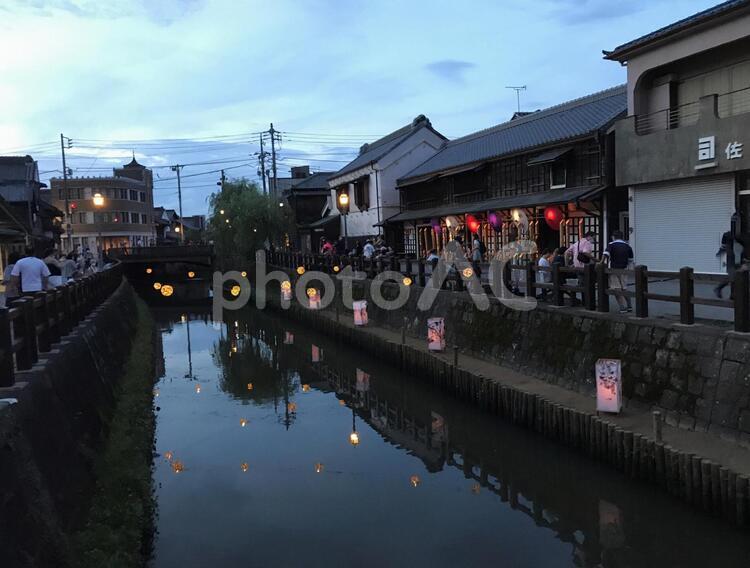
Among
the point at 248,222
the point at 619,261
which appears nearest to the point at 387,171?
the point at 248,222

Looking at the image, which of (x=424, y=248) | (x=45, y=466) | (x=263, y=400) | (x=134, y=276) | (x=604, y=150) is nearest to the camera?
(x=45, y=466)

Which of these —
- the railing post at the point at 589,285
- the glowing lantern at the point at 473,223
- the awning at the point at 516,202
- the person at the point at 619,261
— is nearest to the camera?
the railing post at the point at 589,285

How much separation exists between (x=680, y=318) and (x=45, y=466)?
873 cm

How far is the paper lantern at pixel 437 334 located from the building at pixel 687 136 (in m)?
7.13

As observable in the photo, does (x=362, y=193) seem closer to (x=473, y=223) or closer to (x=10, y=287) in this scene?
(x=473, y=223)

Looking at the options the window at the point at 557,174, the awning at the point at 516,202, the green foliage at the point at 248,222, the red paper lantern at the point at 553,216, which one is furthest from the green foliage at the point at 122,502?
the green foliage at the point at 248,222

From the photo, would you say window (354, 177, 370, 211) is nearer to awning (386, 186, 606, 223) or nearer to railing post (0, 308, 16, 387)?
awning (386, 186, 606, 223)

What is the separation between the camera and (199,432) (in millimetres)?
13914

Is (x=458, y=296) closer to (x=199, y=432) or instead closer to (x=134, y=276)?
(x=199, y=432)

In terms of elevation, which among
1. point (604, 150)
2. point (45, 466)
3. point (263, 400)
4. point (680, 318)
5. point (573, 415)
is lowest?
point (263, 400)

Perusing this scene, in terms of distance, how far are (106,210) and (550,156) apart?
62791 mm

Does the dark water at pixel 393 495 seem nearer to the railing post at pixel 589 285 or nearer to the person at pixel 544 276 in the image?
the railing post at pixel 589 285

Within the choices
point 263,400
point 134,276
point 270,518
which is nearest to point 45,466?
point 270,518

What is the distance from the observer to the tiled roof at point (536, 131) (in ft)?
71.4
